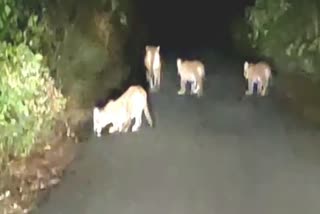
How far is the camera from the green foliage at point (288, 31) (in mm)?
5746

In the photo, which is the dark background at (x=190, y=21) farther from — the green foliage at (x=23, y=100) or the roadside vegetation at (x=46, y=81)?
the green foliage at (x=23, y=100)

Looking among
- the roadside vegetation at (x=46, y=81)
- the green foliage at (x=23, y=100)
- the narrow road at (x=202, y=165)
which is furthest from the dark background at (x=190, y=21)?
the green foliage at (x=23, y=100)

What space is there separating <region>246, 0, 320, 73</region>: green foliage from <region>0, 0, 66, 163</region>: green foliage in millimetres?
1808

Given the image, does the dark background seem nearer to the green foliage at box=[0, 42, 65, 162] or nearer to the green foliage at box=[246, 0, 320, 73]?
the green foliage at box=[246, 0, 320, 73]

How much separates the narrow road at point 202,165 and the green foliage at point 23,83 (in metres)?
0.27

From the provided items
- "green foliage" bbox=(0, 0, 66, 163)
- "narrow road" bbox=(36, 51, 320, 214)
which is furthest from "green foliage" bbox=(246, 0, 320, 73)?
"green foliage" bbox=(0, 0, 66, 163)

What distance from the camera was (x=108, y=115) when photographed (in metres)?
4.55

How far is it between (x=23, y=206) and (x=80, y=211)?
0.26 m

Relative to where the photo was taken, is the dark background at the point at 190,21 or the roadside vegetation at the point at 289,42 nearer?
the roadside vegetation at the point at 289,42

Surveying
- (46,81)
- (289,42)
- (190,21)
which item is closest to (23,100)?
(46,81)

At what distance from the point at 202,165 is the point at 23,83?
100 centimetres

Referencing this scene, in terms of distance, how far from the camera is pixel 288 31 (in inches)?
236

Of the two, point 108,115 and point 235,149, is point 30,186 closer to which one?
point 108,115

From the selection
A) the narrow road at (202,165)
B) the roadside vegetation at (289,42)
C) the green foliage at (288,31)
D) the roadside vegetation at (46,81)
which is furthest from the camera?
the green foliage at (288,31)
